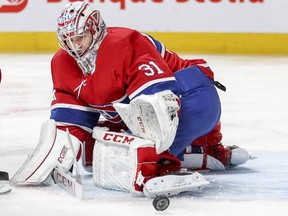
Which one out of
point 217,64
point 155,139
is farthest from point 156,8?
point 155,139

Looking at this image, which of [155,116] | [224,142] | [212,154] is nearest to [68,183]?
[155,116]

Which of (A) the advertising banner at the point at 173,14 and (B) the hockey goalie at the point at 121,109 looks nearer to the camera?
(B) the hockey goalie at the point at 121,109

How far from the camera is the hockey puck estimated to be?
2352 mm

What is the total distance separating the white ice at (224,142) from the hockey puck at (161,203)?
2cm

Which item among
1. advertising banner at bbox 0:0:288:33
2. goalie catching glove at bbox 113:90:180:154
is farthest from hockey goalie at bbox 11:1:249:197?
advertising banner at bbox 0:0:288:33

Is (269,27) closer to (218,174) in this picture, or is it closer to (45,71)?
(45,71)

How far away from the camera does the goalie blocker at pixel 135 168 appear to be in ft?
8.14

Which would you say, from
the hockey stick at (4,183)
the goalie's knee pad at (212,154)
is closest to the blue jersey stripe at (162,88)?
the goalie's knee pad at (212,154)

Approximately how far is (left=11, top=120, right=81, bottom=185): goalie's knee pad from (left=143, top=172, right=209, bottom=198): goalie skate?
32cm

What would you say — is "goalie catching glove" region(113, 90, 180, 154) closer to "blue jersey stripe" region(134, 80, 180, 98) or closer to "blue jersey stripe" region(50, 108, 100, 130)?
"blue jersey stripe" region(134, 80, 180, 98)

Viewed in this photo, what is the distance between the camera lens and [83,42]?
2.61m

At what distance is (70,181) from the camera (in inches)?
102

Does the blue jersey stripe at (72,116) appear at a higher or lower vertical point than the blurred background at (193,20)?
higher

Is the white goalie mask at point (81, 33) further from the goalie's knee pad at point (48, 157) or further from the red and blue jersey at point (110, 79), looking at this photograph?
the goalie's knee pad at point (48, 157)
